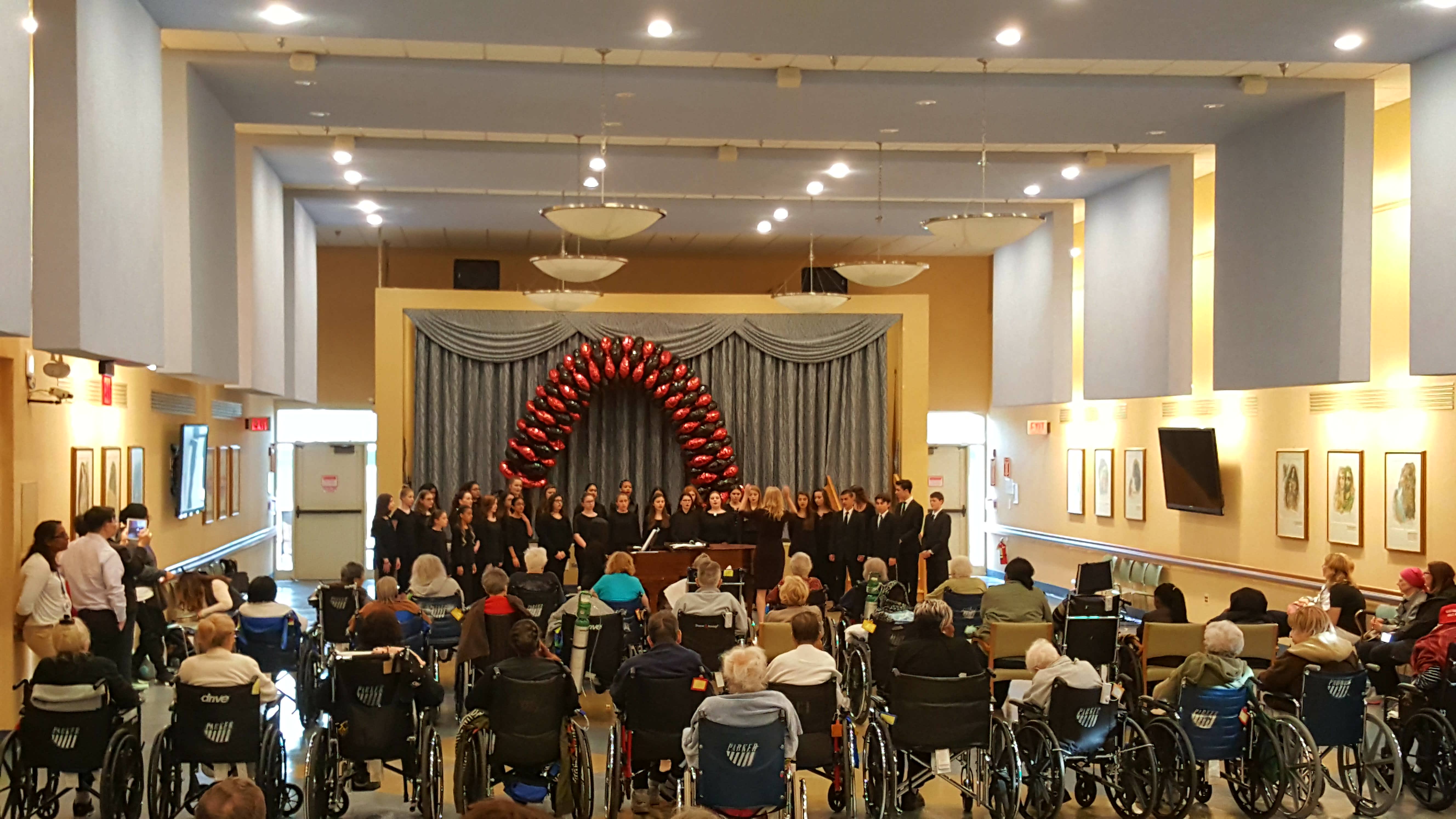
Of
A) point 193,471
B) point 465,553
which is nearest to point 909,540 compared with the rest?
point 465,553

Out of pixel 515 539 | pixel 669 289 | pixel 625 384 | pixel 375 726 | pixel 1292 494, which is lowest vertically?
pixel 375 726

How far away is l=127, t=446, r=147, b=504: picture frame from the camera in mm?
11891

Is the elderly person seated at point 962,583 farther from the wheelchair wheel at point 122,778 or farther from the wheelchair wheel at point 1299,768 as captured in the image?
the wheelchair wheel at point 122,778

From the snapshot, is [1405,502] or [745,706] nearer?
[745,706]

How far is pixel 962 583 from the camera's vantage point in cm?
1024

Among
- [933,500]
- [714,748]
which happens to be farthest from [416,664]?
[933,500]

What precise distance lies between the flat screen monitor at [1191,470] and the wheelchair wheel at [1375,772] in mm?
7024

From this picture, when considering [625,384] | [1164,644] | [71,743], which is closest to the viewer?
[71,743]

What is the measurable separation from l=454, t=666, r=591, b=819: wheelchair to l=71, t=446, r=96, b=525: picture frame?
5099 mm

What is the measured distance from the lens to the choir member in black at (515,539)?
13414 millimetres

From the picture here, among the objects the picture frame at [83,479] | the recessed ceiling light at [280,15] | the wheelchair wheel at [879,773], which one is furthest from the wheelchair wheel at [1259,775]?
the picture frame at [83,479]

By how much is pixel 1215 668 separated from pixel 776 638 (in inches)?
110

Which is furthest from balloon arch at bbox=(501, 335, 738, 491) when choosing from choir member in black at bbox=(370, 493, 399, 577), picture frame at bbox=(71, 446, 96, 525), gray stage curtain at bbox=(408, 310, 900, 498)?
picture frame at bbox=(71, 446, 96, 525)

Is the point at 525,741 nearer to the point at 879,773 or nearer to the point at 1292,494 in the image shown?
the point at 879,773
